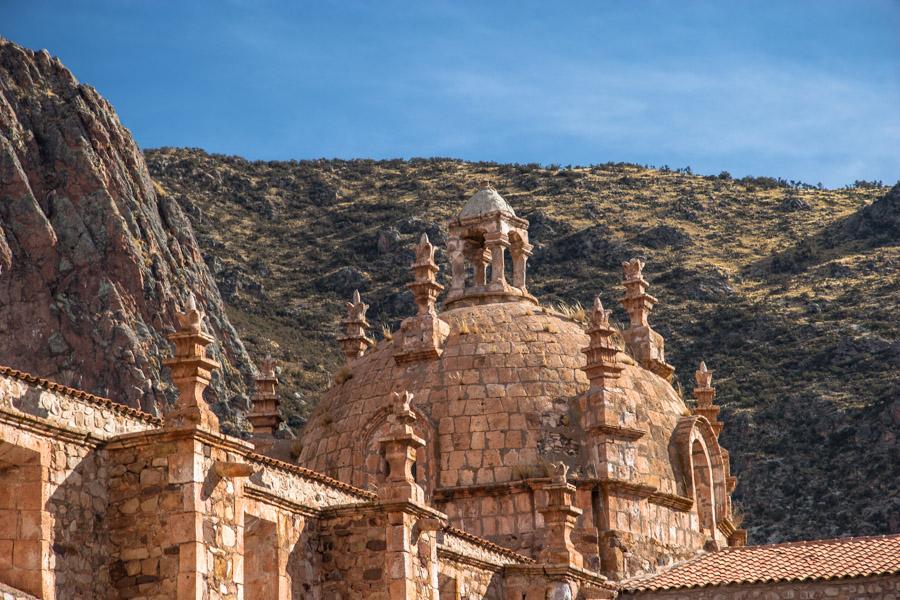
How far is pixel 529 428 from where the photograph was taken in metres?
28.2

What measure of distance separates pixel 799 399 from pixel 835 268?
10.2m

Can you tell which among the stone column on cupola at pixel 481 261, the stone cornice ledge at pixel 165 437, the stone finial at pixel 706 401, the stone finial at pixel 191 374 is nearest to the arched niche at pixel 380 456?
the stone column on cupola at pixel 481 261

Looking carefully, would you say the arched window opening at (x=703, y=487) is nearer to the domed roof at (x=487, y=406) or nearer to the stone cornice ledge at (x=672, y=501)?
the stone cornice ledge at (x=672, y=501)

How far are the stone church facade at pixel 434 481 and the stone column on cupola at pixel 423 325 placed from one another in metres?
0.04

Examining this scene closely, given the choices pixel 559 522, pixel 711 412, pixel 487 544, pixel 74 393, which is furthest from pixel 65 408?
pixel 711 412

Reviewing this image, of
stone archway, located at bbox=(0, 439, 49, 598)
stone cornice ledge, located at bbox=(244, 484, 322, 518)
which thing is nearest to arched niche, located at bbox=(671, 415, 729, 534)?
stone cornice ledge, located at bbox=(244, 484, 322, 518)

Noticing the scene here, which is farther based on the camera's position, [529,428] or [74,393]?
[529,428]

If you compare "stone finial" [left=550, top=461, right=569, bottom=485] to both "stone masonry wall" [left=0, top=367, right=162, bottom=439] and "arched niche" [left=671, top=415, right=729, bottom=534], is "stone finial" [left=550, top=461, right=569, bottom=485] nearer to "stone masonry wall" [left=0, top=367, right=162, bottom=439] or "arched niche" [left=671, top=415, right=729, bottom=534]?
"arched niche" [left=671, top=415, right=729, bottom=534]

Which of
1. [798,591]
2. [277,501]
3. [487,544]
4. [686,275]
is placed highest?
[686,275]

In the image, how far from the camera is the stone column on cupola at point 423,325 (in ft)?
96.6

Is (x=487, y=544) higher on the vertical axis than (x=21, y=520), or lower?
higher

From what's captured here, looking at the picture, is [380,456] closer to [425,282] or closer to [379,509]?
[425,282]

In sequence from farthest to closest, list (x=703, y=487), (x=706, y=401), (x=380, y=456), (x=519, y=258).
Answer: (x=706, y=401), (x=519, y=258), (x=703, y=487), (x=380, y=456)

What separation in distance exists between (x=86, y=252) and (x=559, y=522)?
114 feet
